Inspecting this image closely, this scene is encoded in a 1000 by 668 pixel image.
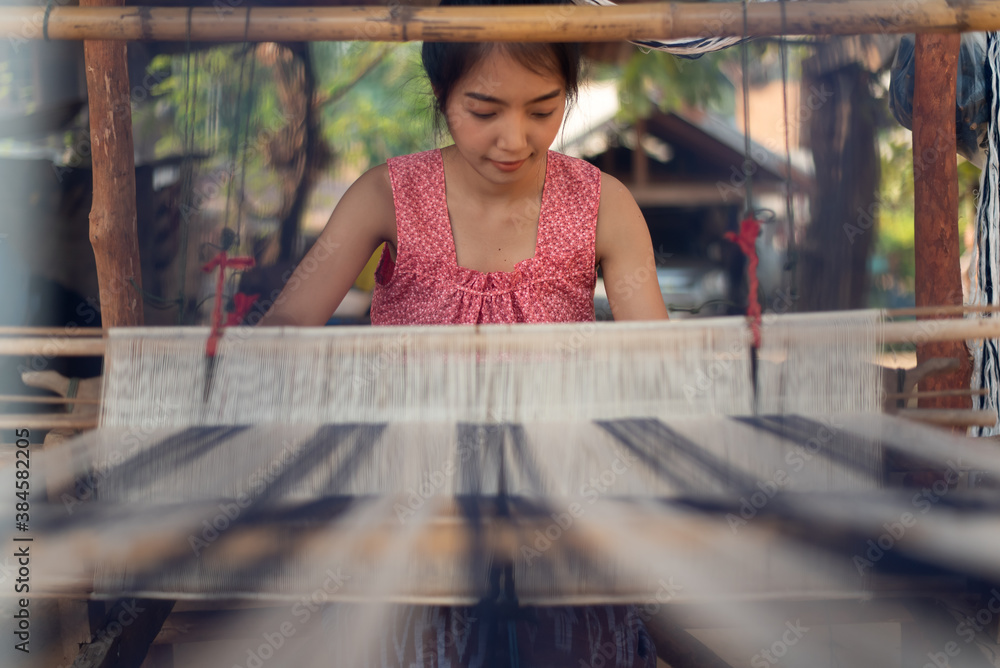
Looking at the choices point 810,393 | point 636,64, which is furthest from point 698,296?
point 810,393

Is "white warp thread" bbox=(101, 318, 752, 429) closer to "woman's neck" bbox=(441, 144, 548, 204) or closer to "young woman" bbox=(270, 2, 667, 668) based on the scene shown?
"young woman" bbox=(270, 2, 667, 668)

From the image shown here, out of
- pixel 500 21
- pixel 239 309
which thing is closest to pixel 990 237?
pixel 500 21

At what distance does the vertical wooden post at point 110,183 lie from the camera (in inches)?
69.4

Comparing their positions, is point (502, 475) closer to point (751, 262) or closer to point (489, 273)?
point (751, 262)

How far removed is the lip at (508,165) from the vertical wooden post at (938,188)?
1081 mm

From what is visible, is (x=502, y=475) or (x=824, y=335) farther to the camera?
(x=824, y=335)

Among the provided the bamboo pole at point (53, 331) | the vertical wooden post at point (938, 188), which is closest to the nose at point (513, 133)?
the bamboo pole at point (53, 331)

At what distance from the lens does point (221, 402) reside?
1.19m

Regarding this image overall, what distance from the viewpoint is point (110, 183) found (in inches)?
69.9

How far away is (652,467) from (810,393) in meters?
0.35

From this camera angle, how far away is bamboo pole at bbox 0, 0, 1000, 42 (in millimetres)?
1230

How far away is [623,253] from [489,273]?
0.34m

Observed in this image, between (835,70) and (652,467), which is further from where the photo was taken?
(835,70)

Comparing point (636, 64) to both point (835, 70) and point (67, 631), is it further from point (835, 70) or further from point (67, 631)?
point (67, 631)
